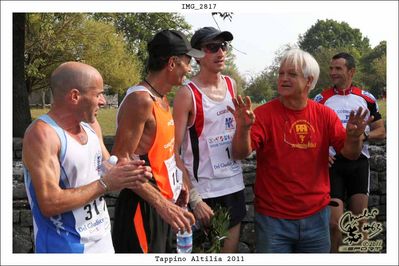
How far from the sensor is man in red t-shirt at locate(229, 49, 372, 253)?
3.52m

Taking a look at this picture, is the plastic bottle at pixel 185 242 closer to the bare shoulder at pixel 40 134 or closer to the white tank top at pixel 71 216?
the white tank top at pixel 71 216

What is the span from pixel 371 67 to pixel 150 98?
156 inches

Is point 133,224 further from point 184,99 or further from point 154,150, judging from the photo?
point 184,99

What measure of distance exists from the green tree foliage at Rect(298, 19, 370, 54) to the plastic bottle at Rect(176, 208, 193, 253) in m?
2.69

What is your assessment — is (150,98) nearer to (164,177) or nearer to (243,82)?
(164,177)

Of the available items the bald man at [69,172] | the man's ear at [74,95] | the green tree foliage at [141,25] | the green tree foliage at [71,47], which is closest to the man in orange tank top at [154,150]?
the bald man at [69,172]

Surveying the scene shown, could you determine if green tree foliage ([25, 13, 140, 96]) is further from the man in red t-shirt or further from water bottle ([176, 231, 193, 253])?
water bottle ([176, 231, 193, 253])

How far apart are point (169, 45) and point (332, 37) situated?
162 inches

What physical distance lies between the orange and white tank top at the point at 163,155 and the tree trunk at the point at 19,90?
3174 millimetres

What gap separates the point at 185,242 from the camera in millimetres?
3549

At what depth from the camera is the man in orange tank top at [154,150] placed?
316 cm

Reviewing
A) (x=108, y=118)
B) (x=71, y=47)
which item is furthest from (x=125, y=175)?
(x=71, y=47)

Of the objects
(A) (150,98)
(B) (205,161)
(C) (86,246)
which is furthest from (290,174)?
(C) (86,246)

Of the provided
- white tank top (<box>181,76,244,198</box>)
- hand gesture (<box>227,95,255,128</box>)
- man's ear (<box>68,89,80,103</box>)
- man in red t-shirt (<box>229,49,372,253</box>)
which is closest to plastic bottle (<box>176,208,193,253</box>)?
white tank top (<box>181,76,244,198</box>)
